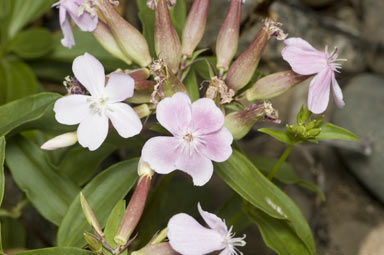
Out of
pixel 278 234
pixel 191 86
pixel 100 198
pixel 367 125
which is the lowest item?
pixel 367 125

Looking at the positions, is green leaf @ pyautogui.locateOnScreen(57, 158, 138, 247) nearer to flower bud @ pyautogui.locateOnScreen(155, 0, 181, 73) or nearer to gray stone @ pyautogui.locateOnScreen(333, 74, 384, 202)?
flower bud @ pyautogui.locateOnScreen(155, 0, 181, 73)

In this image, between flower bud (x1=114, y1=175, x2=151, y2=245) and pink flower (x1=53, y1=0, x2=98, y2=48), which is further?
pink flower (x1=53, y1=0, x2=98, y2=48)

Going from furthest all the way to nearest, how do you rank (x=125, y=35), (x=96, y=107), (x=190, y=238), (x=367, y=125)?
(x=367, y=125)
(x=125, y=35)
(x=96, y=107)
(x=190, y=238)

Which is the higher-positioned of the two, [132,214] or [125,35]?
[125,35]

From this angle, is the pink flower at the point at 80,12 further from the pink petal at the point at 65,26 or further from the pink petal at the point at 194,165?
the pink petal at the point at 194,165

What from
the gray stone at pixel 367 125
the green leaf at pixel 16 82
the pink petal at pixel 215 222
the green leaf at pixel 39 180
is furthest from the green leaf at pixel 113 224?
the gray stone at pixel 367 125

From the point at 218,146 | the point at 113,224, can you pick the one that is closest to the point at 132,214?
the point at 113,224

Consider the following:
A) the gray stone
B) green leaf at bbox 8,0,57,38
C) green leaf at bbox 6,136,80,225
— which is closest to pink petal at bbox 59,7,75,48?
green leaf at bbox 6,136,80,225

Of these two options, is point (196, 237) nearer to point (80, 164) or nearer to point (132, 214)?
point (132, 214)
